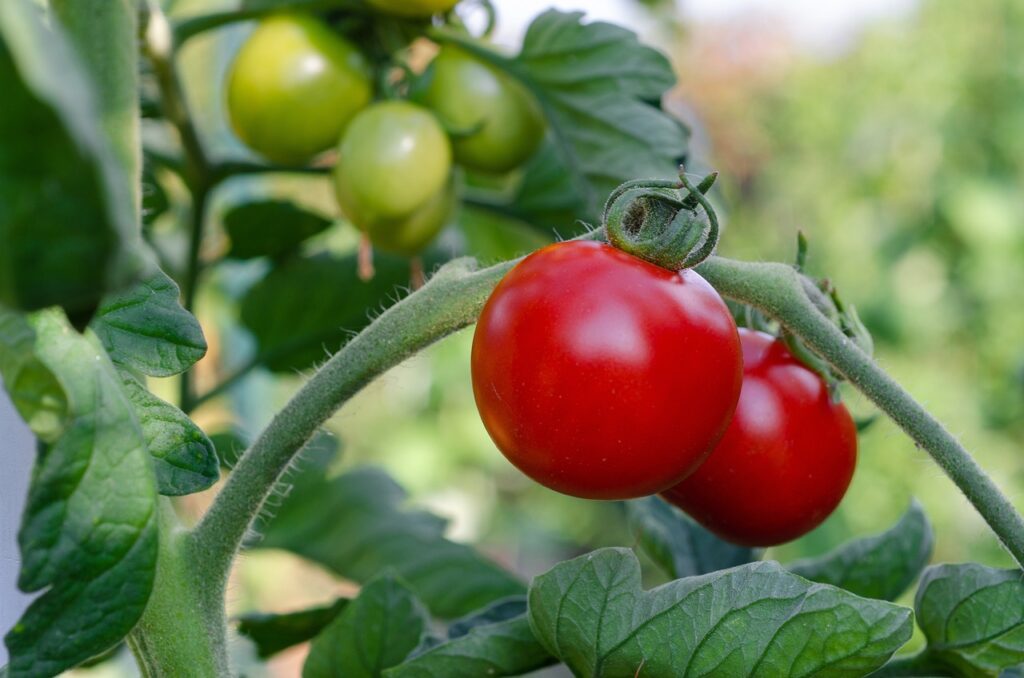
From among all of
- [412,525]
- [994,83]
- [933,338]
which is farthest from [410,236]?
[994,83]

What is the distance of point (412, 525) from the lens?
0.89 m

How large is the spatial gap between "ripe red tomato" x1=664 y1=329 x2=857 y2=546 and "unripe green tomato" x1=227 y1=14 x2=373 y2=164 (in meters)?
0.35

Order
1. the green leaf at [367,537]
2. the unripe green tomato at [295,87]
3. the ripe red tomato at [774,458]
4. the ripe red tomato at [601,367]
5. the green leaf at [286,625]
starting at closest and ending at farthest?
Result: 1. the ripe red tomato at [601,367]
2. the ripe red tomato at [774,458]
3. the green leaf at [286,625]
4. the unripe green tomato at [295,87]
5. the green leaf at [367,537]

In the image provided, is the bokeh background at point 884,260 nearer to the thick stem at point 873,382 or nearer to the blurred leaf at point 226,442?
the blurred leaf at point 226,442

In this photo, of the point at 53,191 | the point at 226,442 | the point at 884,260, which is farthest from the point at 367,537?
the point at 884,260

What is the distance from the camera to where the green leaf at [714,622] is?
16.4 inches

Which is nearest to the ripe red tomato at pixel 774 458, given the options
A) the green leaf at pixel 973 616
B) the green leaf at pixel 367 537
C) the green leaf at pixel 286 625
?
the green leaf at pixel 973 616

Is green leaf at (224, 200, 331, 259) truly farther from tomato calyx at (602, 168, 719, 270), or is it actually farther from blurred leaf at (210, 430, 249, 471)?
tomato calyx at (602, 168, 719, 270)

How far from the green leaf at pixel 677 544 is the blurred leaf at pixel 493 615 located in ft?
0.28

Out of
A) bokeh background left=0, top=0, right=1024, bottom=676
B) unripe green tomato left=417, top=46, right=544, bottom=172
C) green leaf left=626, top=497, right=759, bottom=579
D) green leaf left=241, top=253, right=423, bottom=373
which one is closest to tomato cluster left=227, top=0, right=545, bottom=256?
unripe green tomato left=417, top=46, right=544, bottom=172

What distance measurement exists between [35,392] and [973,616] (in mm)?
384

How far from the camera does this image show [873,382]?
1.48 feet

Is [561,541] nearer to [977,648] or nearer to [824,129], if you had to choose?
[824,129]

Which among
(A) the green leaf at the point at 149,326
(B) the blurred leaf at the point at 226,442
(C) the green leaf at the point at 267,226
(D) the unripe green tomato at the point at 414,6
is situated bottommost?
(B) the blurred leaf at the point at 226,442
